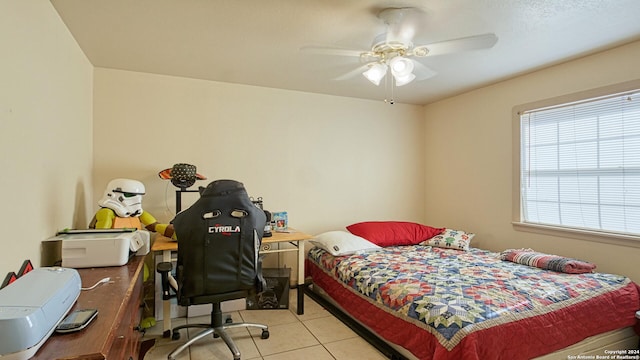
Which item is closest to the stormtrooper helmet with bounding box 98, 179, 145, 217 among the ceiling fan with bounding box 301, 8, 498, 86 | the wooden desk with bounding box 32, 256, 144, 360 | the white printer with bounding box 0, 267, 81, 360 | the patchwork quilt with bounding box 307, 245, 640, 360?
the wooden desk with bounding box 32, 256, 144, 360

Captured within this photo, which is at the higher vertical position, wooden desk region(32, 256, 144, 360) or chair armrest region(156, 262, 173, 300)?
wooden desk region(32, 256, 144, 360)

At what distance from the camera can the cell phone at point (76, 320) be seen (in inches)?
41.9

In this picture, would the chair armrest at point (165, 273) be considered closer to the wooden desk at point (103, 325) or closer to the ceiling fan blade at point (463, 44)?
the wooden desk at point (103, 325)

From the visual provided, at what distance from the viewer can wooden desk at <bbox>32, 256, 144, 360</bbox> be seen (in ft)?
3.15

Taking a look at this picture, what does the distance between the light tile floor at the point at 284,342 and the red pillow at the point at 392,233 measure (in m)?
1.03

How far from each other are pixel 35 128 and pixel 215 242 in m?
1.14

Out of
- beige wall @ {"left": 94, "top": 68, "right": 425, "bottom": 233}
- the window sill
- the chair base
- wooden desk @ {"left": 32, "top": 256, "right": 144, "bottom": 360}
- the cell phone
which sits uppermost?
beige wall @ {"left": 94, "top": 68, "right": 425, "bottom": 233}

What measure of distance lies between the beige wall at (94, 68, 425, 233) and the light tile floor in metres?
1.20

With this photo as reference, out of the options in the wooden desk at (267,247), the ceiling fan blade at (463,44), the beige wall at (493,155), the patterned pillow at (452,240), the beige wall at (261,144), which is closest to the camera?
the beige wall at (261,144)

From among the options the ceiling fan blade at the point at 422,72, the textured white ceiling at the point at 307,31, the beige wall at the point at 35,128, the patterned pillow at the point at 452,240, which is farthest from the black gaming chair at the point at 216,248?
the patterned pillow at the point at 452,240

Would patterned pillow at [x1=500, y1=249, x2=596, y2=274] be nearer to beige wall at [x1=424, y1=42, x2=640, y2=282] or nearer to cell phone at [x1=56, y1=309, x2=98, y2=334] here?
beige wall at [x1=424, y1=42, x2=640, y2=282]

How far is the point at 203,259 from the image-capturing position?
2.20 meters

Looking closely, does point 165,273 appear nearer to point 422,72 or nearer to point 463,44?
point 463,44

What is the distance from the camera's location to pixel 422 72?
3.29 m
